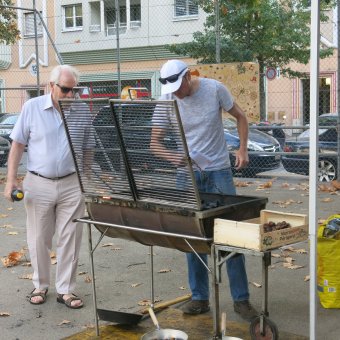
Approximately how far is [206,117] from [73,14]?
24404 mm

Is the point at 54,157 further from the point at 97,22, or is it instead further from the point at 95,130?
the point at 97,22

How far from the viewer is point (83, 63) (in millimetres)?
27594

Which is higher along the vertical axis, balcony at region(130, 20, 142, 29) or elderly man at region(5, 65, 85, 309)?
balcony at region(130, 20, 142, 29)

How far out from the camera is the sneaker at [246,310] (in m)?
4.68

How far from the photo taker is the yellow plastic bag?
4.80 metres

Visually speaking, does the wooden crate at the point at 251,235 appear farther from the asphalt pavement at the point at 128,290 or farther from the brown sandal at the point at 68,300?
the brown sandal at the point at 68,300

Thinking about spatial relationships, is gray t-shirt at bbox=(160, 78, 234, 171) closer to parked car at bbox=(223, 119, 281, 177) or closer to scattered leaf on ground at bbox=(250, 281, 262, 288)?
scattered leaf on ground at bbox=(250, 281, 262, 288)

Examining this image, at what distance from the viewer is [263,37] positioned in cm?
1605

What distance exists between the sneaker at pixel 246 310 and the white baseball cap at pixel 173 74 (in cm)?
159

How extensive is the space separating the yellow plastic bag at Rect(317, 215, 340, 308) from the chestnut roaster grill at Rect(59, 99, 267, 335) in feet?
2.50

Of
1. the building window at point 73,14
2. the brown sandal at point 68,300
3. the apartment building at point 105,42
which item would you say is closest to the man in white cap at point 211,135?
the brown sandal at point 68,300

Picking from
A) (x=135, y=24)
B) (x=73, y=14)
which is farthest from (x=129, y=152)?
(x=73, y=14)

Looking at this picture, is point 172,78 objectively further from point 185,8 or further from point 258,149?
point 185,8

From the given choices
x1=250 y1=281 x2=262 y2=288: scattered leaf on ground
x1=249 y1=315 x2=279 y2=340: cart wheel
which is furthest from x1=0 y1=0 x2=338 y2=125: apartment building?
x1=249 y1=315 x2=279 y2=340: cart wheel
